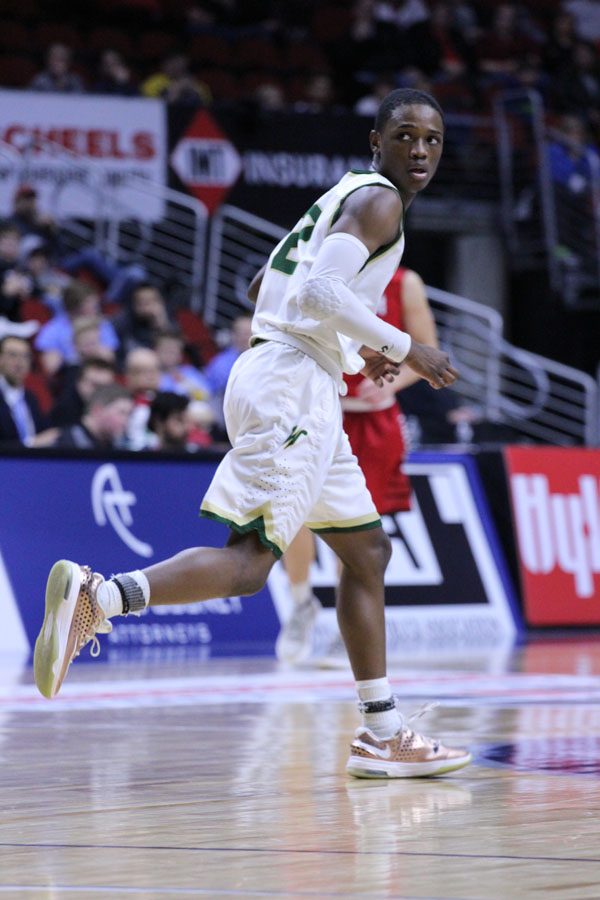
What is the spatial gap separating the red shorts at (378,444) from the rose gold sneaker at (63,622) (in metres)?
3.37

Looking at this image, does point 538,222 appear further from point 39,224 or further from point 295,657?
point 295,657

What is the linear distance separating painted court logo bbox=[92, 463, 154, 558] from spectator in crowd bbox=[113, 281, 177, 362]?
11.8 ft

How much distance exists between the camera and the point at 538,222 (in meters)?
17.6

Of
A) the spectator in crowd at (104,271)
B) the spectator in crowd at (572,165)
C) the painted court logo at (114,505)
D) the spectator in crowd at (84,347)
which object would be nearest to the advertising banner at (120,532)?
the painted court logo at (114,505)

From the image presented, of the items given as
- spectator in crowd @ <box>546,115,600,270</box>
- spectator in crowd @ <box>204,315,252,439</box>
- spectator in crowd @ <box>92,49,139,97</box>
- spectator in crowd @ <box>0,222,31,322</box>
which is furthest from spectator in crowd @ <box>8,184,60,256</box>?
spectator in crowd @ <box>546,115,600,270</box>

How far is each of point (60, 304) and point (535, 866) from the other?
1012 centimetres

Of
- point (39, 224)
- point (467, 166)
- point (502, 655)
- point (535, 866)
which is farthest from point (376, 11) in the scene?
point (535, 866)

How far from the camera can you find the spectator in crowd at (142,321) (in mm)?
12562

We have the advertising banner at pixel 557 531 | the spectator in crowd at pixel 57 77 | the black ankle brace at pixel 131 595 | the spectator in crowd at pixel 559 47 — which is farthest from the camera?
the spectator in crowd at pixel 559 47

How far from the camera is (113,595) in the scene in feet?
13.1

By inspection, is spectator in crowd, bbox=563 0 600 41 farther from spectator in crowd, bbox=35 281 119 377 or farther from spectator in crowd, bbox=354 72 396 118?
spectator in crowd, bbox=35 281 119 377

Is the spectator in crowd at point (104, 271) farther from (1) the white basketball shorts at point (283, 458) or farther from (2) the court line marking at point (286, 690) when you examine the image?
(1) the white basketball shorts at point (283, 458)

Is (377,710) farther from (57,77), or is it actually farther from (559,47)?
(559,47)

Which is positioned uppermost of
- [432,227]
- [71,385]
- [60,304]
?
[432,227]
